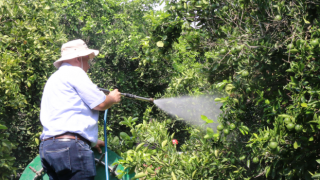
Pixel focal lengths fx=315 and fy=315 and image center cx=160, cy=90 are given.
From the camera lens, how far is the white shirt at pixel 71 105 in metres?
2.58

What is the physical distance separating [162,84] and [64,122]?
197 inches

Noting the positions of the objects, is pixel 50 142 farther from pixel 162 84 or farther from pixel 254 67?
pixel 162 84

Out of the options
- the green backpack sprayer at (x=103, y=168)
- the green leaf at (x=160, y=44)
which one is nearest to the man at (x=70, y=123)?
the green backpack sprayer at (x=103, y=168)

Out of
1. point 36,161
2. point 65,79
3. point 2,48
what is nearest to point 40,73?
point 2,48

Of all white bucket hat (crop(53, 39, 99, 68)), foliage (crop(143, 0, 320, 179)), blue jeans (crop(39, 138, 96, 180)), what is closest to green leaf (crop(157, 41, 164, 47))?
foliage (crop(143, 0, 320, 179))

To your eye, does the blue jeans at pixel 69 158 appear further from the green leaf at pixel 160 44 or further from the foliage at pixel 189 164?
the green leaf at pixel 160 44

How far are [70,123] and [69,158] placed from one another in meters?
0.28

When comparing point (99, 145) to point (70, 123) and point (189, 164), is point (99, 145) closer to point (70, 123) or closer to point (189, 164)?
point (70, 123)

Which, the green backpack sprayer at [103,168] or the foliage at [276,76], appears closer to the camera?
the foliage at [276,76]

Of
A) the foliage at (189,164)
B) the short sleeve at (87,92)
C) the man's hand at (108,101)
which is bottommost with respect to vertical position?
the foliage at (189,164)

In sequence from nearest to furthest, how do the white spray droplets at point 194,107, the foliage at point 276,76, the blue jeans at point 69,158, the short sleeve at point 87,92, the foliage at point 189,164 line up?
1. the foliage at point 276,76
2. the foliage at point 189,164
3. the blue jeans at point 69,158
4. the short sleeve at point 87,92
5. the white spray droplets at point 194,107

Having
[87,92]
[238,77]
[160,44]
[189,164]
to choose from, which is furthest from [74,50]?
[238,77]

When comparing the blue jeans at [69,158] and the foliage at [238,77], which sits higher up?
the foliage at [238,77]

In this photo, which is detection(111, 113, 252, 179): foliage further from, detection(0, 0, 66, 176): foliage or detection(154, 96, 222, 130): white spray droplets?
detection(0, 0, 66, 176): foliage
